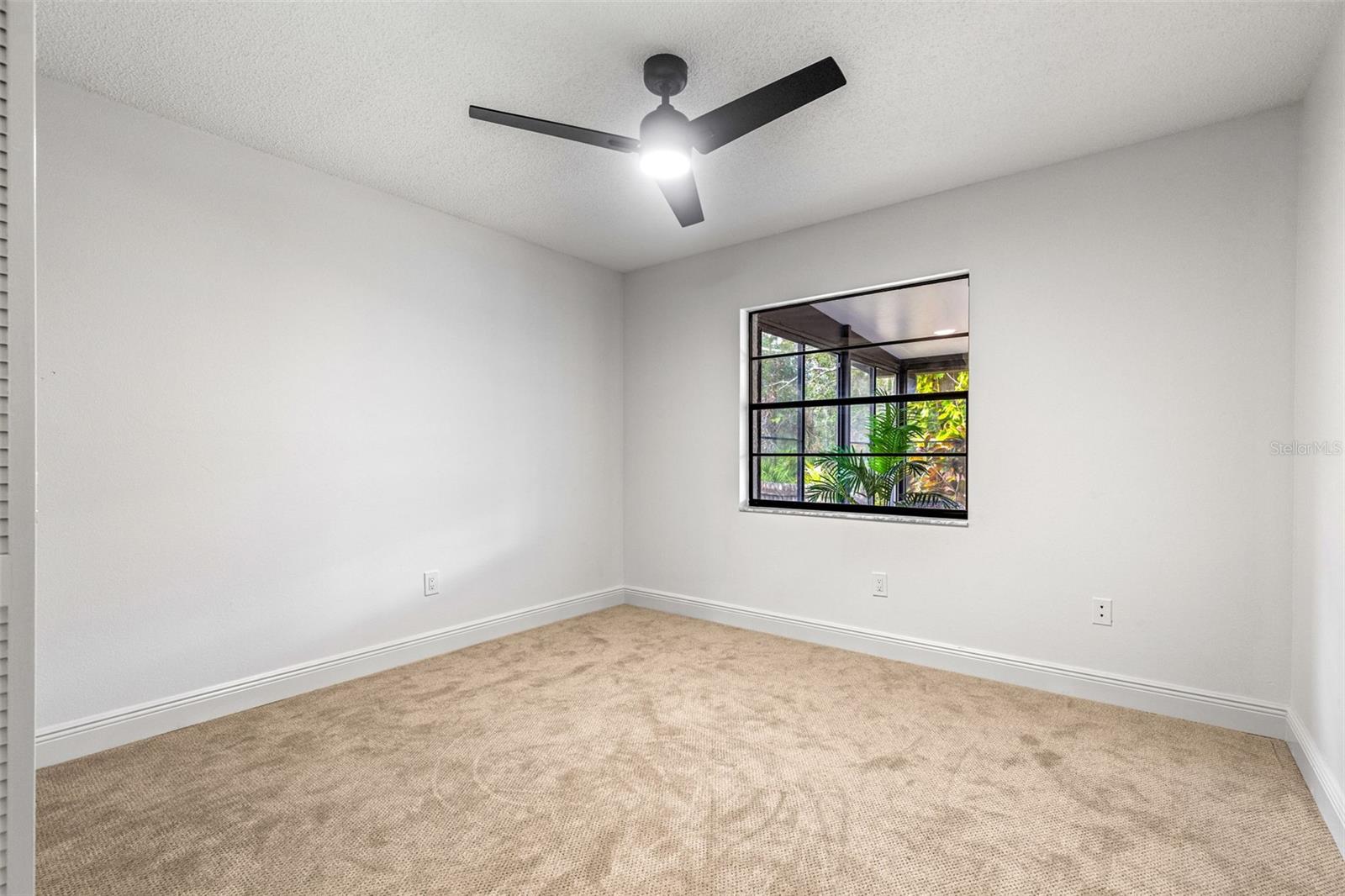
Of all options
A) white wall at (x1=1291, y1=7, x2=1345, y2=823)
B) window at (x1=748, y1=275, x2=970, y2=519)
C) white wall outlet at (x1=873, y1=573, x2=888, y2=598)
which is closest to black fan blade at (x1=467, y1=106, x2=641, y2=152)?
window at (x1=748, y1=275, x2=970, y2=519)

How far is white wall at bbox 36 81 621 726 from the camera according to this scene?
230cm

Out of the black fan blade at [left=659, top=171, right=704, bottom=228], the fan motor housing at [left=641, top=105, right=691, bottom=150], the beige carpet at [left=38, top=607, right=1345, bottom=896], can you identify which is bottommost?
the beige carpet at [left=38, top=607, right=1345, bottom=896]

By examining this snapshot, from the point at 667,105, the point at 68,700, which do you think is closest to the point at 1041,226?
the point at 667,105

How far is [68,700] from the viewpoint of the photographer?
2.26m

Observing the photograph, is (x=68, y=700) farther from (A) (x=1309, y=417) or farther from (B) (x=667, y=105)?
(A) (x=1309, y=417)

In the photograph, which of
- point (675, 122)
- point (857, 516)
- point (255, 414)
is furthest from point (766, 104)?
point (255, 414)

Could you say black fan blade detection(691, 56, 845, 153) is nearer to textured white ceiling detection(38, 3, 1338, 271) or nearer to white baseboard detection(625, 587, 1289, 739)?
textured white ceiling detection(38, 3, 1338, 271)

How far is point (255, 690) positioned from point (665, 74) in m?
2.97

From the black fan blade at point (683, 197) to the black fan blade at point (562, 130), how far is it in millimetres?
200

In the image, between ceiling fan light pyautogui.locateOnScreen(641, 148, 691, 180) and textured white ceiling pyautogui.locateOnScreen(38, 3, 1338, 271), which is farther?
ceiling fan light pyautogui.locateOnScreen(641, 148, 691, 180)

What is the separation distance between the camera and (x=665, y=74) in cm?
213

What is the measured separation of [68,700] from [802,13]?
3.42m

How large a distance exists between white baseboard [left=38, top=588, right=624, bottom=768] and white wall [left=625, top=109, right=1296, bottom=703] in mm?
1865

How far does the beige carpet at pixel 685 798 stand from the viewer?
1616mm
